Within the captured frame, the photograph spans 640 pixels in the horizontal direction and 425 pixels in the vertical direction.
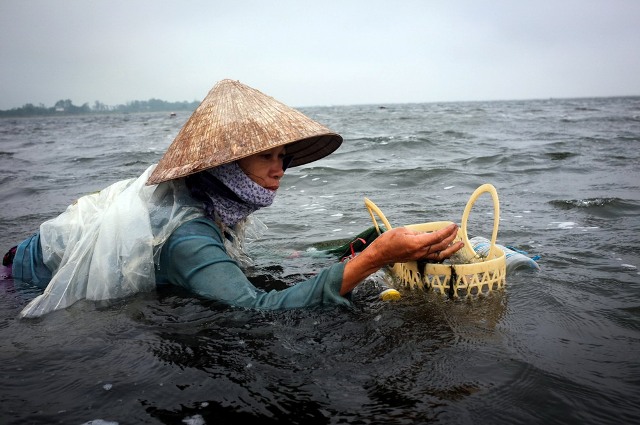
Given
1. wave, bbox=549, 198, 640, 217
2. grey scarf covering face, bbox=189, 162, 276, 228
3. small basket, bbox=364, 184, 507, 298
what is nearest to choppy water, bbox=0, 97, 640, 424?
small basket, bbox=364, 184, 507, 298

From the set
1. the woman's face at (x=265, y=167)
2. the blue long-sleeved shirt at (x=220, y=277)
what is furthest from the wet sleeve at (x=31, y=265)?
the woman's face at (x=265, y=167)

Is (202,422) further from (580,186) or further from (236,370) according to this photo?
(580,186)

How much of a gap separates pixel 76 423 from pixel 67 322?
92cm

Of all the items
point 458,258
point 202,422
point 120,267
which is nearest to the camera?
point 202,422

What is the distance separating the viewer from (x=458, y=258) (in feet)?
9.14

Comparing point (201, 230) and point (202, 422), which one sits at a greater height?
point (201, 230)

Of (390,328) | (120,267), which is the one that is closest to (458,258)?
(390,328)

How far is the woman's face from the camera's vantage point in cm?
245

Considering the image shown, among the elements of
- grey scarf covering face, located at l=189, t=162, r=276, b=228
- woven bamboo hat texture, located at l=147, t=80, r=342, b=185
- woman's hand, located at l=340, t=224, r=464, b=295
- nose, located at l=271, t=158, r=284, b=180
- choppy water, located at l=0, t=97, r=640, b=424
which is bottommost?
choppy water, located at l=0, t=97, r=640, b=424

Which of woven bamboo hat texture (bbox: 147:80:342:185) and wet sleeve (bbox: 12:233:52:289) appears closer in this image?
woven bamboo hat texture (bbox: 147:80:342:185)

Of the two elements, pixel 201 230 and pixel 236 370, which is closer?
pixel 236 370

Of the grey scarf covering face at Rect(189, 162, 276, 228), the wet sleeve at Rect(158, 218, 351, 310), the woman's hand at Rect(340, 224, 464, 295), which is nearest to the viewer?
the woman's hand at Rect(340, 224, 464, 295)

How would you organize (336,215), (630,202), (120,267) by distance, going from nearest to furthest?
(120,267)
(630,202)
(336,215)

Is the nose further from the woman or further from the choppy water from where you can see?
the choppy water
